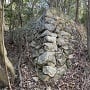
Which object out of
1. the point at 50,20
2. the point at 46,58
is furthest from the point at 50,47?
the point at 50,20

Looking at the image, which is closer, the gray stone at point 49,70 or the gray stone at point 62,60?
the gray stone at point 49,70

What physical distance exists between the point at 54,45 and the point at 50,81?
1.16m

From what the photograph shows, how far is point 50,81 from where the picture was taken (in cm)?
662

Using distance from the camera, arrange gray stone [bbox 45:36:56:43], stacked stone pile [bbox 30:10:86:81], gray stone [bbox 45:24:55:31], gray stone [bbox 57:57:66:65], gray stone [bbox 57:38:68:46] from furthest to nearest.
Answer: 1. gray stone [bbox 45:24:55:31]
2. gray stone [bbox 57:38:68:46]
3. gray stone [bbox 45:36:56:43]
4. gray stone [bbox 57:57:66:65]
5. stacked stone pile [bbox 30:10:86:81]

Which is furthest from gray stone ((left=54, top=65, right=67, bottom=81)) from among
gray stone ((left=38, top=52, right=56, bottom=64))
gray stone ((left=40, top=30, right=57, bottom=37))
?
gray stone ((left=40, top=30, right=57, bottom=37))

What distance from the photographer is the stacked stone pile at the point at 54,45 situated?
22.5ft

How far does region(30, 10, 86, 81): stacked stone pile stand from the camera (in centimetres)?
686

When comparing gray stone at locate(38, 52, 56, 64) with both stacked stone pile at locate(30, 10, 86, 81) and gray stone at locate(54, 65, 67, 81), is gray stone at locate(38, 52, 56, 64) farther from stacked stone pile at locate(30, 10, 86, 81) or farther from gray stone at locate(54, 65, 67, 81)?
gray stone at locate(54, 65, 67, 81)

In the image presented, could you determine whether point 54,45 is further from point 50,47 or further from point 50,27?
point 50,27

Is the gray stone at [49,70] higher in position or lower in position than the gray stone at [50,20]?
lower

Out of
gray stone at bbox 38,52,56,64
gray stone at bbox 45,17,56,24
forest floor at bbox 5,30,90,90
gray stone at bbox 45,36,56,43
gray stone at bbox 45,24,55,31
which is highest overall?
gray stone at bbox 45,17,56,24

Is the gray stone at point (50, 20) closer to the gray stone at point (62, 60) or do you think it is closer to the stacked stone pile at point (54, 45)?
the stacked stone pile at point (54, 45)

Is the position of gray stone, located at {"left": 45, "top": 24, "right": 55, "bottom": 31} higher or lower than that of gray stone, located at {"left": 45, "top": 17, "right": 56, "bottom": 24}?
lower

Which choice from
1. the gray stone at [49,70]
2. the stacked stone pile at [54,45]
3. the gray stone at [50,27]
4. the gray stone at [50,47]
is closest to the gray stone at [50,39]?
the stacked stone pile at [54,45]
